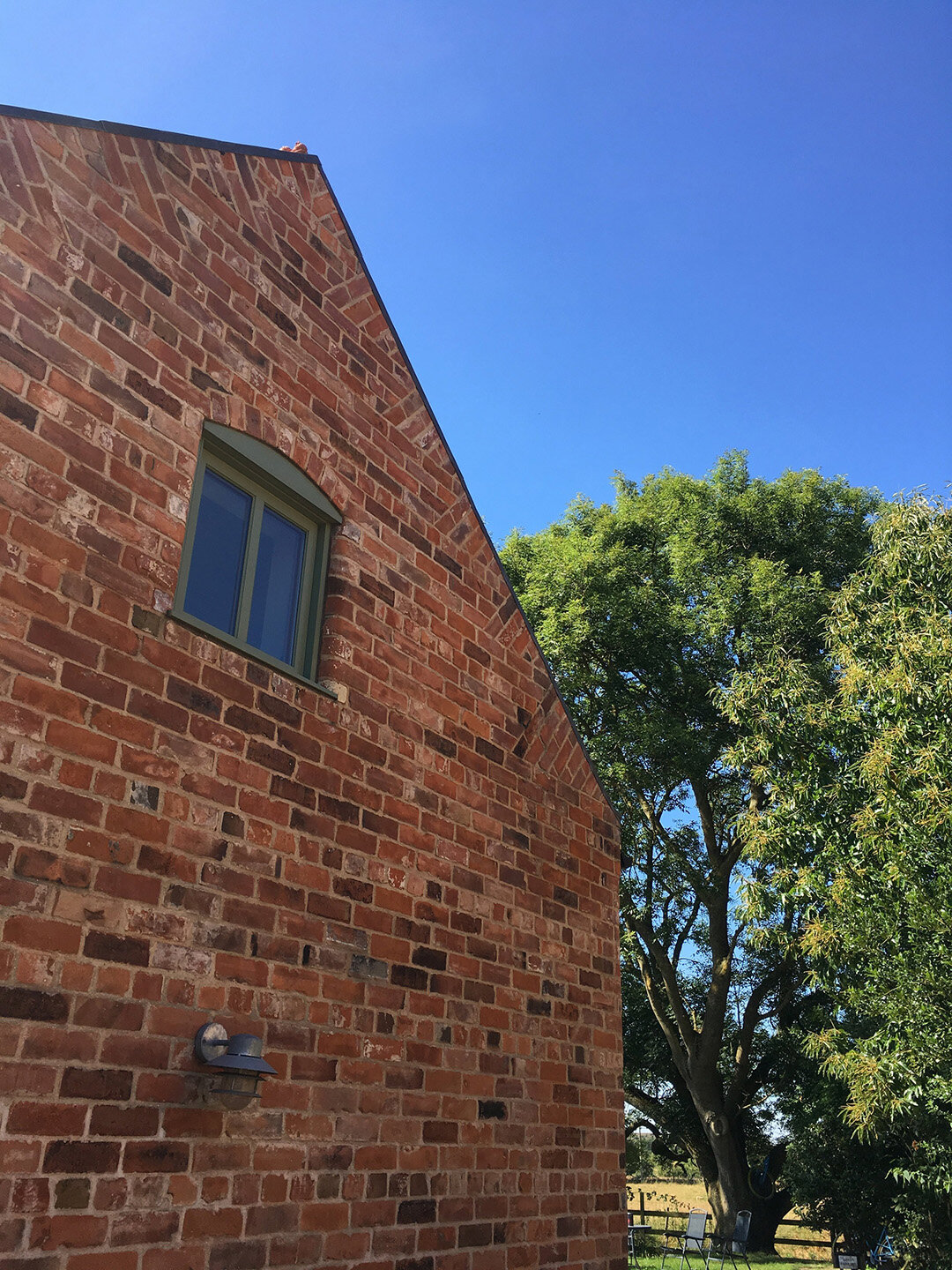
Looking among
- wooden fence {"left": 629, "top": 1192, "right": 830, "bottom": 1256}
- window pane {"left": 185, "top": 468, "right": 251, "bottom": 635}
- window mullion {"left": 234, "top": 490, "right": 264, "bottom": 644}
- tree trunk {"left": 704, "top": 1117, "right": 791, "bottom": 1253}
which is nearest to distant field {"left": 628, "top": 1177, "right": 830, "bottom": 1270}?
wooden fence {"left": 629, "top": 1192, "right": 830, "bottom": 1256}

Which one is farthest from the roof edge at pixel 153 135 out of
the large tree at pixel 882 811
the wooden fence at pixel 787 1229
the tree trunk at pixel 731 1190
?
the wooden fence at pixel 787 1229

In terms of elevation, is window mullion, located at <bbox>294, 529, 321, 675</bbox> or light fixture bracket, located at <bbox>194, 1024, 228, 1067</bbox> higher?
window mullion, located at <bbox>294, 529, 321, 675</bbox>

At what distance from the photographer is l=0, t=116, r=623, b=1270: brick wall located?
324 cm

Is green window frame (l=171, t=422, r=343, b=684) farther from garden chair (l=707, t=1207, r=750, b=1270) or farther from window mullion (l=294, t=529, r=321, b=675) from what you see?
garden chair (l=707, t=1207, r=750, b=1270)

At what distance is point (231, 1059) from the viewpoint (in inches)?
137

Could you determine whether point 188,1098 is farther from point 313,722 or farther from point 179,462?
point 179,462

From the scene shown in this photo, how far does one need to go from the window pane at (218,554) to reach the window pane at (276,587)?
5.2 inches

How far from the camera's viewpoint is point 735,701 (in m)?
13.8

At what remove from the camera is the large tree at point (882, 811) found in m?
10.9

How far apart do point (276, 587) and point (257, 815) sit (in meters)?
1.23

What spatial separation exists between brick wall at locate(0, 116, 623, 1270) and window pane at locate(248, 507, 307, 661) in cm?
21

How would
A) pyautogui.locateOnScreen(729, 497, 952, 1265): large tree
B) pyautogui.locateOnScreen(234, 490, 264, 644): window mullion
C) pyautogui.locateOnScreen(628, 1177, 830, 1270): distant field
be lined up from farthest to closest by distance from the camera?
pyautogui.locateOnScreen(628, 1177, 830, 1270): distant field → pyautogui.locateOnScreen(729, 497, 952, 1265): large tree → pyautogui.locateOnScreen(234, 490, 264, 644): window mullion

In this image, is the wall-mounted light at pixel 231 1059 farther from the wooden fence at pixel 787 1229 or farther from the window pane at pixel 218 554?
the wooden fence at pixel 787 1229

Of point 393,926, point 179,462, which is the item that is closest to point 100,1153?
point 393,926
